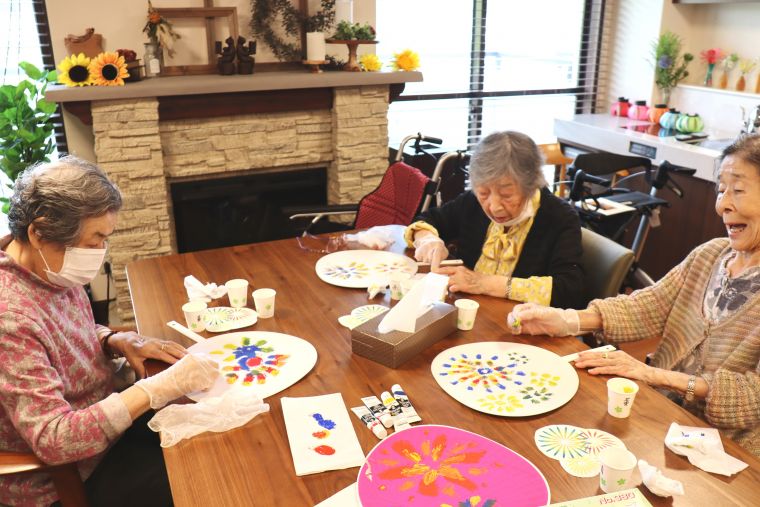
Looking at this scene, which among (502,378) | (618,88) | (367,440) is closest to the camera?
(367,440)

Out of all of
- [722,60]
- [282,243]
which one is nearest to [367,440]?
[282,243]

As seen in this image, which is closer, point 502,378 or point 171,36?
point 502,378

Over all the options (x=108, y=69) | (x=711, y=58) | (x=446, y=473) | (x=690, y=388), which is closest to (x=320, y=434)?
(x=446, y=473)

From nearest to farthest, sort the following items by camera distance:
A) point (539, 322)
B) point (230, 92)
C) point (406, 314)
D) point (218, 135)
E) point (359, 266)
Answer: point (406, 314) → point (539, 322) → point (359, 266) → point (230, 92) → point (218, 135)

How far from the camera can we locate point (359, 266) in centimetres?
216

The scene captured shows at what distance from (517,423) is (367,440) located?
1.05ft

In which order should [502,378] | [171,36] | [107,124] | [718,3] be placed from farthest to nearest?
[718,3] → [171,36] → [107,124] → [502,378]

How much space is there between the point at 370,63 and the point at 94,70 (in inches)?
57.0

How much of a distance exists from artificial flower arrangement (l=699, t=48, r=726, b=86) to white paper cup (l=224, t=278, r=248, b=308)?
4021 millimetres

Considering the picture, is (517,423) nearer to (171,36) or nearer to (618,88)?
(171,36)

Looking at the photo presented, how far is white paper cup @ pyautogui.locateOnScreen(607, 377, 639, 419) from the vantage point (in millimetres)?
1326

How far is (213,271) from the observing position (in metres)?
2.11

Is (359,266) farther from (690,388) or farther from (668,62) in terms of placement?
(668,62)

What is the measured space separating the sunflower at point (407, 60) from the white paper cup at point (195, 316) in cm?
237
